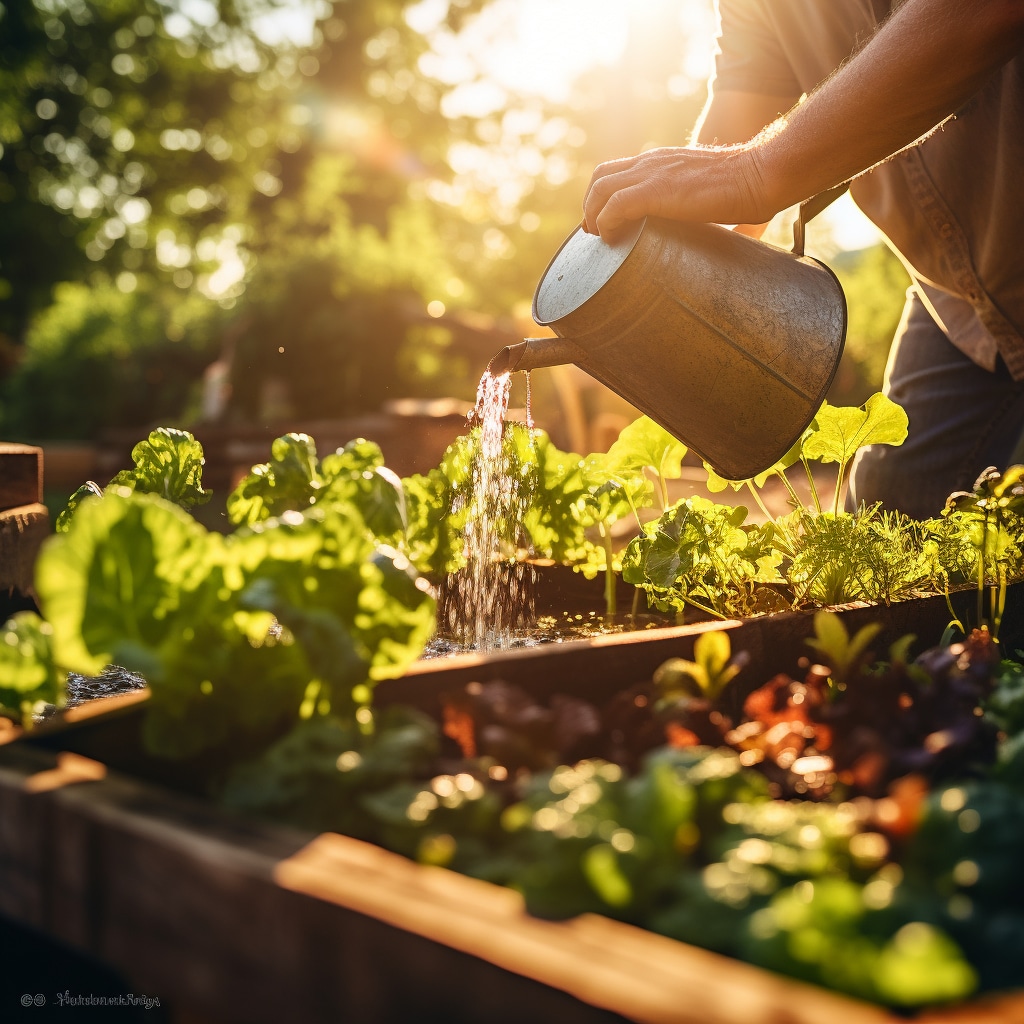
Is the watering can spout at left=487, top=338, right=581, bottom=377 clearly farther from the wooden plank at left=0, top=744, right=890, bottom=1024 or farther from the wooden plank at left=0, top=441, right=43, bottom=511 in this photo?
the wooden plank at left=0, top=744, right=890, bottom=1024

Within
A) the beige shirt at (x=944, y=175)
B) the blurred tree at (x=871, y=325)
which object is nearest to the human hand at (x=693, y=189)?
the beige shirt at (x=944, y=175)

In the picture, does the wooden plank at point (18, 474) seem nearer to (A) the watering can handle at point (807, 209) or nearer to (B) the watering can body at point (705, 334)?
(B) the watering can body at point (705, 334)

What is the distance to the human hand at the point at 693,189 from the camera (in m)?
1.64

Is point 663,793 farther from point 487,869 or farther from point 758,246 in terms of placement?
point 758,246

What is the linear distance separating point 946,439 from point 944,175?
2.27 feet

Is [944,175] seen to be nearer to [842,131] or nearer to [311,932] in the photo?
[842,131]

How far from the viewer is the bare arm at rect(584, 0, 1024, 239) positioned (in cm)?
142

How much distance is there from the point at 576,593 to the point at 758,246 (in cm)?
84

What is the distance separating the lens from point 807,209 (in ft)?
6.06

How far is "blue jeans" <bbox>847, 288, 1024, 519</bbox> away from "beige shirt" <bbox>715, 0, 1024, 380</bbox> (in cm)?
11

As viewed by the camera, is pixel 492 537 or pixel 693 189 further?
pixel 492 537

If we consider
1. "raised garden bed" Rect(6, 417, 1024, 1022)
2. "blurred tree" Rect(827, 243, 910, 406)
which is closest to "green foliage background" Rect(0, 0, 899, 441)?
"blurred tree" Rect(827, 243, 910, 406)

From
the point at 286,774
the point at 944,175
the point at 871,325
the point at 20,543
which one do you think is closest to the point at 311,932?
the point at 286,774

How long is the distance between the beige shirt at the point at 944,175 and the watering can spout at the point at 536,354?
100cm
